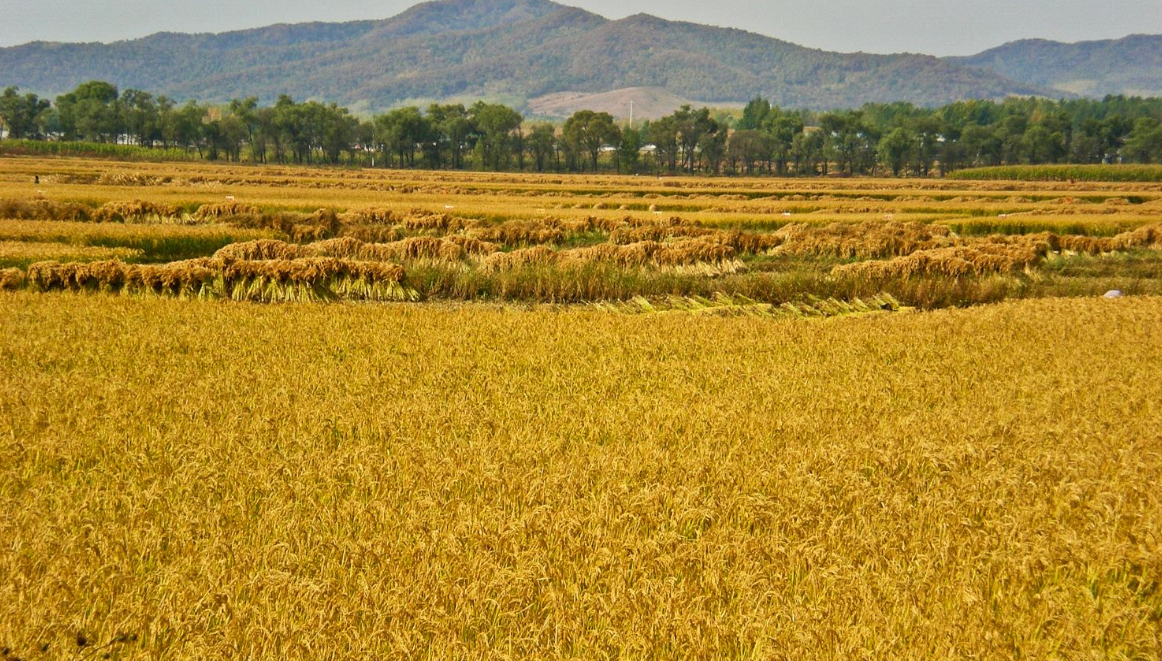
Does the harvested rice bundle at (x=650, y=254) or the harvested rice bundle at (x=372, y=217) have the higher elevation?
the harvested rice bundle at (x=372, y=217)

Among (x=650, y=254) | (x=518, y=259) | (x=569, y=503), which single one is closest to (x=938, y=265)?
(x=650, y=254)

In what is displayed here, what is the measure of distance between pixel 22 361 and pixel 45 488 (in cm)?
Result: 447

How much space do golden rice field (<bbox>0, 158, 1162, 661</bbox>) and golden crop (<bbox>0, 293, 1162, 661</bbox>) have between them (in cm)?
3

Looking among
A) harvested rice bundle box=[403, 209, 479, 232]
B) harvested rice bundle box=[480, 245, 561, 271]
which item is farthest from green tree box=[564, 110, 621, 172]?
harvested rice bundle box=[480, 245, 561, 271]

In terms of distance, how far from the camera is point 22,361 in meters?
9.48

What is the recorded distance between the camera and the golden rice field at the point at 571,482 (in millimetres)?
4238

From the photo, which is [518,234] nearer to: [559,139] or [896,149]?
[896,149]

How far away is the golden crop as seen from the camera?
4.21 meters

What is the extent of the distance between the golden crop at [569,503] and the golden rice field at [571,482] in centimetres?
3

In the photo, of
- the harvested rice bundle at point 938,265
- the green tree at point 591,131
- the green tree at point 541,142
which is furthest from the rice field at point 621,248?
the green tree at point 541,142

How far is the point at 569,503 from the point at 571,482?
33cm

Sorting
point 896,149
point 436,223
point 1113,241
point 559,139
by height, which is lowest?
point 1113,241

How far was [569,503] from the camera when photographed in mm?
5703

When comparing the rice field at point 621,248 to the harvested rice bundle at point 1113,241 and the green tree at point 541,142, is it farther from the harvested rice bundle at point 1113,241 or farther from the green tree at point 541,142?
the green tree at point 541,142
